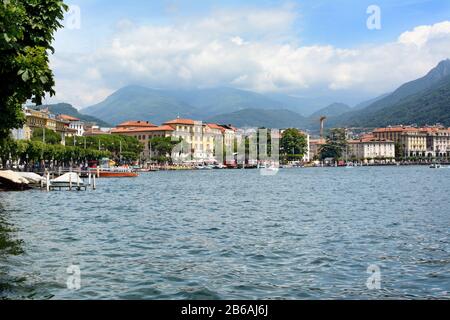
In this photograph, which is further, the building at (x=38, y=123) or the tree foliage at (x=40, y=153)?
the building at (x=38, y=123)

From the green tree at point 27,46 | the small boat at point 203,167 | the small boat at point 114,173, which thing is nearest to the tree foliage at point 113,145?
the small boat at point 203,167

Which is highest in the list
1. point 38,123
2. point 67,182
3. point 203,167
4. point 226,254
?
point 38,123

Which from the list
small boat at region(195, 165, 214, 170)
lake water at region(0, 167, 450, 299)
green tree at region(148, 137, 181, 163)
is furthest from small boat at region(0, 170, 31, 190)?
small boat at region(195, 165, 214, 170)

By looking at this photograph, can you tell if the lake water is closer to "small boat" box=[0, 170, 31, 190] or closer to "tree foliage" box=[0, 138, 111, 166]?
"small boat" box=[0, 170, 31, 190]

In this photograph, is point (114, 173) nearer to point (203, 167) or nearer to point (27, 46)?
point (203, 167)

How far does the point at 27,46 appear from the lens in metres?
14.6

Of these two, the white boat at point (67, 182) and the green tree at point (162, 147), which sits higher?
A: the green tree at point (162, 147)

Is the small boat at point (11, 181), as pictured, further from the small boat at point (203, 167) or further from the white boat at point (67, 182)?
the small boat at point (203, 167)

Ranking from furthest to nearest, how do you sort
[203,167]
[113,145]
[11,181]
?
[203,167] → [113,145] → [11,181]

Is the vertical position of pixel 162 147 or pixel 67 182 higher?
pixel 162 147

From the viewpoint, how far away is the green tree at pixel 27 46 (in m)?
9.77

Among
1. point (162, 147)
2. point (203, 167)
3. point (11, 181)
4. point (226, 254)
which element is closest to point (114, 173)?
point (11, 181)

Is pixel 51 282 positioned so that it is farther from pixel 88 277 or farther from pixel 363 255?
pixel 363 255
